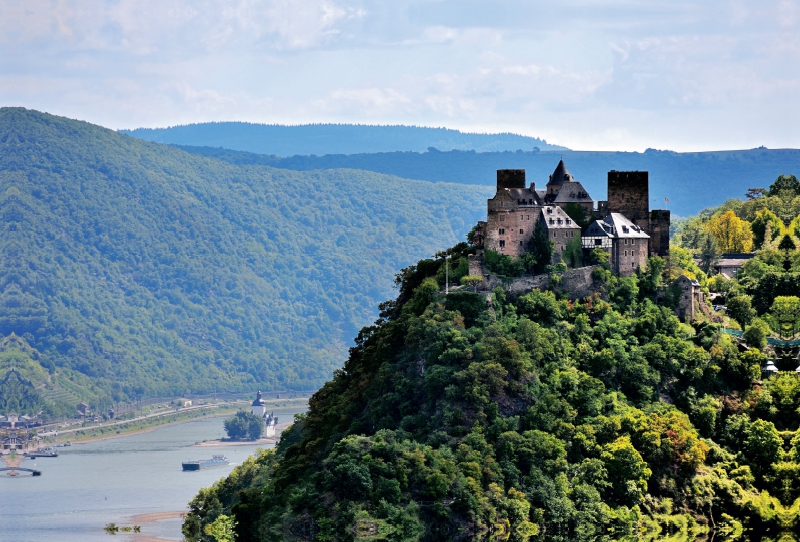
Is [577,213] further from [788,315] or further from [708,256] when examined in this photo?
[708,256]

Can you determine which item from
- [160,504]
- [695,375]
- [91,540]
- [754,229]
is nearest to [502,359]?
[695,375]

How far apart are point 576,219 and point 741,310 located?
45.2 ft

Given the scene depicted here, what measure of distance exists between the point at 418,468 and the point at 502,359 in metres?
11.1

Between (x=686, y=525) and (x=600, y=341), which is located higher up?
(x=600, y=341)

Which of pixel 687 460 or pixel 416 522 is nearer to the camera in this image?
pixel 416 522

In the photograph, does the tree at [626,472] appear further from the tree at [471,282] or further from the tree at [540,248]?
the tree at [540,248]

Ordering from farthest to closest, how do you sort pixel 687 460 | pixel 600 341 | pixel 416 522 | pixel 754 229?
pixel 754 229, pixel 600 341, pixel 687 460, pixel 416 522

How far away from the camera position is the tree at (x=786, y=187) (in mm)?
159000

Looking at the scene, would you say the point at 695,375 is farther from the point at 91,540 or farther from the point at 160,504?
the point at 160,504

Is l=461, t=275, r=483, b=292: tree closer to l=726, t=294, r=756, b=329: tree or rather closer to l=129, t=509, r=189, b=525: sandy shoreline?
l=726, t=294, r=756, b=329: tree

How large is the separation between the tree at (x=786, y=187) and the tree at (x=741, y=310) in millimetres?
42868

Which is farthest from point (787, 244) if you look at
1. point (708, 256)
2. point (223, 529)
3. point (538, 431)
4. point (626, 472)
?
point (223, 529)

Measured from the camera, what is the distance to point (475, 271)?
4355 inches

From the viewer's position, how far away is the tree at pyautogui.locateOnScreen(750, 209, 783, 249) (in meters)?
143
